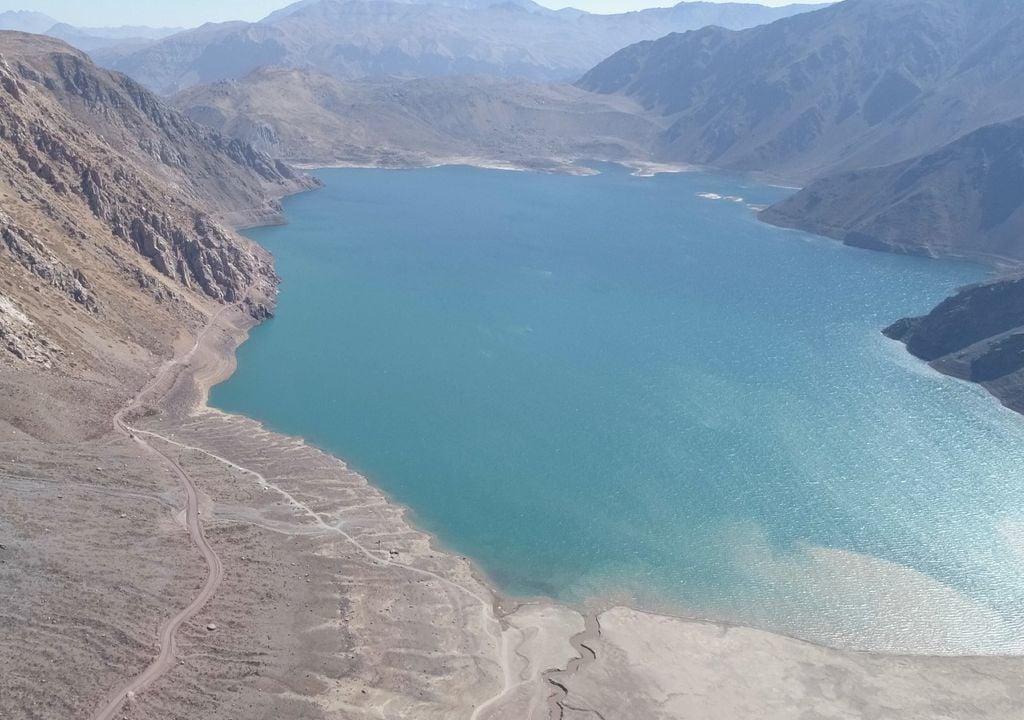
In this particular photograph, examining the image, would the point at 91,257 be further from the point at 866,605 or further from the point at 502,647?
the point at 866,605

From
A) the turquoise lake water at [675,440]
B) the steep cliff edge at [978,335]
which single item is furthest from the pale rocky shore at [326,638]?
the steep cliff edge at [978,335]

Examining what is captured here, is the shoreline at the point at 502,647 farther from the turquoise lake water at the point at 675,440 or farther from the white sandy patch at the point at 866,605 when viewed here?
the turquoise lake water at the point at 675,440

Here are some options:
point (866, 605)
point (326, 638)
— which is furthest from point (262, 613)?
point (866, 605)

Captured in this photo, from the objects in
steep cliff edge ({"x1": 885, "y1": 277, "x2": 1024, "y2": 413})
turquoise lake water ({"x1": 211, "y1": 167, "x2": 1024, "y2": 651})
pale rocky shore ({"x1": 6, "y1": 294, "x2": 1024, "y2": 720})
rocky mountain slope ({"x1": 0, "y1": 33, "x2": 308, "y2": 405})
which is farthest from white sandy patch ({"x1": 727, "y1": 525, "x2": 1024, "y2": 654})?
rocky mountain slope ({"x1": 0, "y1": 33, "x2": 308, "y2": 405})

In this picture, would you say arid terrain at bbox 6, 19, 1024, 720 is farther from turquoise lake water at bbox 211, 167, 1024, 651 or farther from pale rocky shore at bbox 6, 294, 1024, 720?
turquoise lake water at bbox 211, 167, 1024, 651

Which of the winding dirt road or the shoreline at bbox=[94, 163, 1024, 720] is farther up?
the winding dirt road

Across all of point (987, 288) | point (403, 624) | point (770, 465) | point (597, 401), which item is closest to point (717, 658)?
point (403, 624)
